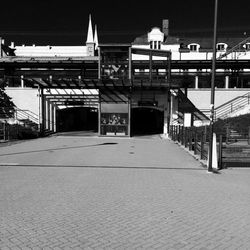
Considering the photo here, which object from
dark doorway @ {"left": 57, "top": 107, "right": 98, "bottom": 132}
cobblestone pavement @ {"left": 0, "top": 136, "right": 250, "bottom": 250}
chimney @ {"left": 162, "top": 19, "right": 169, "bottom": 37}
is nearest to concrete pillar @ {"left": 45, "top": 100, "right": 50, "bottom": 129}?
dark doorway @ {"left": 57, "top": 107, "right": 98, "bottom": 132}

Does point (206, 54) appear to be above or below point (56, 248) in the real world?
above

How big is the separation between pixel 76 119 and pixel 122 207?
3817 cm

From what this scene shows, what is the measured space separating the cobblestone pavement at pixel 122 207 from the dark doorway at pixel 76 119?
24.5 meters

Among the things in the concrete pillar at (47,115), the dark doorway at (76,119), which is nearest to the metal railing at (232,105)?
the dark doorway at (76,119)

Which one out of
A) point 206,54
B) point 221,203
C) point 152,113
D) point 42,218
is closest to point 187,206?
point 221,203

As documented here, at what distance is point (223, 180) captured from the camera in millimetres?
10945

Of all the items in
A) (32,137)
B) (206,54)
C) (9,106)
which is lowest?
(32,137)

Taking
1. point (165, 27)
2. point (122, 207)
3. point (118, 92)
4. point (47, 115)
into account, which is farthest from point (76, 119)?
point (122, 207)

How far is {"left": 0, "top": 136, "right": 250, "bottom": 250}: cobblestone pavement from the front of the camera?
557 centimetres

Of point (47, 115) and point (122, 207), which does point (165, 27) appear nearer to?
point (47, 115)

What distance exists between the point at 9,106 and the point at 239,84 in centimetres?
2882

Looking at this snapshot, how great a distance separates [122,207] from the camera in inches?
296

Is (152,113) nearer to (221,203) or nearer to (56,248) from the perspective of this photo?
(221,203)

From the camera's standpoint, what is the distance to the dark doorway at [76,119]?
3756 cm
